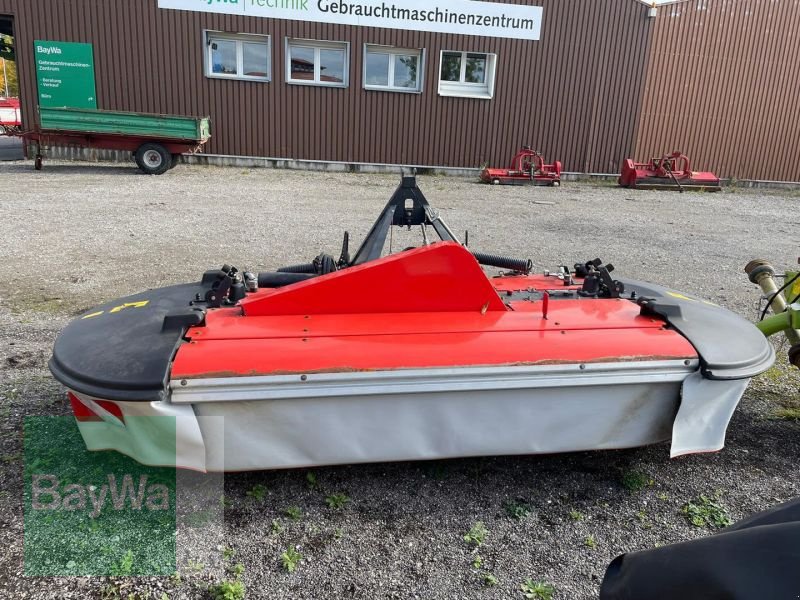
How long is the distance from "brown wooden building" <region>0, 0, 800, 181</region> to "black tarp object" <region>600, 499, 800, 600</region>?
14.1m

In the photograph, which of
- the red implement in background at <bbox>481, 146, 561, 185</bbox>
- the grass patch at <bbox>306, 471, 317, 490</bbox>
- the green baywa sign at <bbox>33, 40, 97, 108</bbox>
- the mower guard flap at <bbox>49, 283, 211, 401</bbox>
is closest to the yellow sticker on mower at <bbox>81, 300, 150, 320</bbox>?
the mower guard flap at <bbox>49, 283, 211, 401</bbox>

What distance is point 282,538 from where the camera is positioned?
2.33 metres

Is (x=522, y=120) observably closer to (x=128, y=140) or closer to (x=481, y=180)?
(x=481, y=180)

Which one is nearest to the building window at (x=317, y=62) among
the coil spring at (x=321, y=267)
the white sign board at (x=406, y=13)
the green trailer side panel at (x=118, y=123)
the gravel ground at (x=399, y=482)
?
the white sign board at (x=406, y=13)

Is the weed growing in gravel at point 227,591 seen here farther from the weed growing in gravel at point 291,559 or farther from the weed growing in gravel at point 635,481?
the weed growing in gravel at point 635,481

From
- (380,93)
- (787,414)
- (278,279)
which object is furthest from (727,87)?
(278,279)

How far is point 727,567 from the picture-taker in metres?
1.11

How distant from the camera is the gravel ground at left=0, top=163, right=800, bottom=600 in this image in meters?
2.16

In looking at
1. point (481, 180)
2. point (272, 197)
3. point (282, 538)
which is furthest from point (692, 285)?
point (481, 180)

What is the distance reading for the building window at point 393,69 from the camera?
47.2 feet

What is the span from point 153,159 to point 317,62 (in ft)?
14.6

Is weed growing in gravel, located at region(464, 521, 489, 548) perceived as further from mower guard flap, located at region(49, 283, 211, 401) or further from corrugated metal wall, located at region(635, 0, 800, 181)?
corrugated metal wall, located at region(635, 0, 800, 181)

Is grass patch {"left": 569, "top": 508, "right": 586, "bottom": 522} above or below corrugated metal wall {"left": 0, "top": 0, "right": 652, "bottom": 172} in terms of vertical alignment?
below

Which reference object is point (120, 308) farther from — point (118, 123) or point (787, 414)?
point (118, 123)
